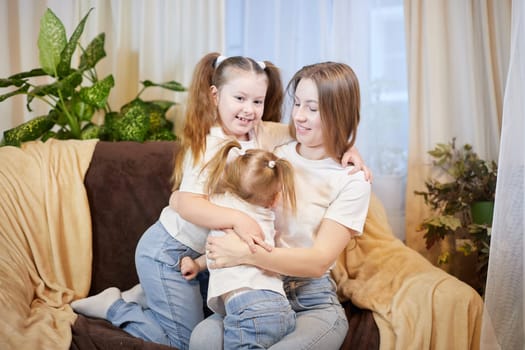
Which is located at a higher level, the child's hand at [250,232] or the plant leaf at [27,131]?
the plant leaf at [27,131]

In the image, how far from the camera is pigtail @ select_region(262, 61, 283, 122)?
196 cm

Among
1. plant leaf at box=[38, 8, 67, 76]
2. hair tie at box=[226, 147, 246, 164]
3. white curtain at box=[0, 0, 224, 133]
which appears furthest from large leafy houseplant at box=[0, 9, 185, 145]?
hair tie at box=[226, 147, 246, 164]

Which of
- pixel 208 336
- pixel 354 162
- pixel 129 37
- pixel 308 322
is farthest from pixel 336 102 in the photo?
pixel 129 37

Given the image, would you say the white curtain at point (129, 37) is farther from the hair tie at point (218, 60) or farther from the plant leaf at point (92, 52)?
the hair tie at point (218, 60)

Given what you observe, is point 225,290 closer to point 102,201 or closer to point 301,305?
point 301,305

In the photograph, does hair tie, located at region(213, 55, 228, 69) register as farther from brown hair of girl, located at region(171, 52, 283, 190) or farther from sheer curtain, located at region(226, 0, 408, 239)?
sheer curtain, located at region(226, 0, 408, 239)

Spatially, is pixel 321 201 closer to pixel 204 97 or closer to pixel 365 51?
pixel 204 97

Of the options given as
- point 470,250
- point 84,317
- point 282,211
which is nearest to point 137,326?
point 84,317

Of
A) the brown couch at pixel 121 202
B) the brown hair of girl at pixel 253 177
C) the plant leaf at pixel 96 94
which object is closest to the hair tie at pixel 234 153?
the brown hair of girl at pixel 253 177

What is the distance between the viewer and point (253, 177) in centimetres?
162

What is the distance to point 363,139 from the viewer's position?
274 centimetres

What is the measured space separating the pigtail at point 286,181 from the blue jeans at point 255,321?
28cm

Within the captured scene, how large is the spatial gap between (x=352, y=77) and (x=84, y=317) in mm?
1179

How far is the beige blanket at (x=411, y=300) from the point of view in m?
1.72
